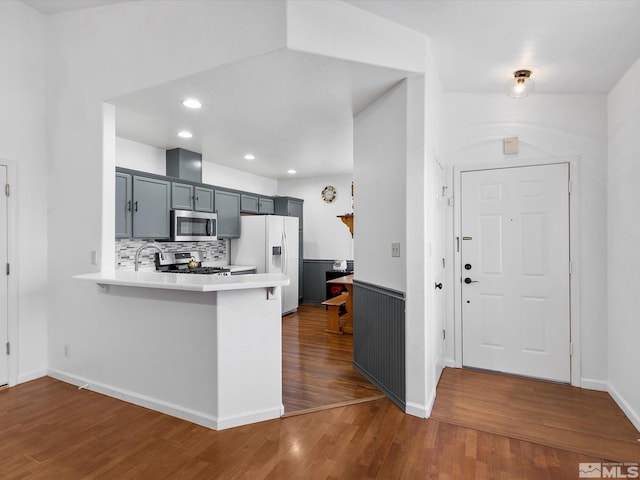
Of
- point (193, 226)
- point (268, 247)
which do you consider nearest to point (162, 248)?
point (193, 226)

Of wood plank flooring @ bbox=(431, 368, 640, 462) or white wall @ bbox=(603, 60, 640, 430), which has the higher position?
white wall @ bbox=(603, 60, 640, 430)

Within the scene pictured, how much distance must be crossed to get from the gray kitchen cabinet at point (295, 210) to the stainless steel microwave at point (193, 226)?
5.35 feet

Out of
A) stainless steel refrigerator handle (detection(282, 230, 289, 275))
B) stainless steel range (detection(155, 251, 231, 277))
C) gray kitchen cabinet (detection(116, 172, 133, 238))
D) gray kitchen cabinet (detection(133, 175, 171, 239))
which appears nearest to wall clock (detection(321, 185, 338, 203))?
stainless steel refrigerator handle (detection(282, 230, 289, 275))

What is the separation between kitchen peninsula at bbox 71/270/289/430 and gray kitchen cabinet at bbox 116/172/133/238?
1.19 meters

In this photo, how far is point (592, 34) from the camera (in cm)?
234

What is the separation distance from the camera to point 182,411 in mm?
2541

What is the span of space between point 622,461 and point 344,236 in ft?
16.9

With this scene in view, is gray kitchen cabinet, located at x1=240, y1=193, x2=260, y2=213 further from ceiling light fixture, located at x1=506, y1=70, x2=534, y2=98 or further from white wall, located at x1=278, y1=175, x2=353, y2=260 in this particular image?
Result: ceiling light fixture, located at x1=506, y1=70, x2=534, y2=98

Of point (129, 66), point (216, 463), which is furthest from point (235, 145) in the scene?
point (216, 463)

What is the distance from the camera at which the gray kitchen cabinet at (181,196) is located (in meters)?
4.50

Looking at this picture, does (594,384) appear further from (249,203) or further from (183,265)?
(249,203)

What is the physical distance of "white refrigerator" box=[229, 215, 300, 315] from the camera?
5652 mm

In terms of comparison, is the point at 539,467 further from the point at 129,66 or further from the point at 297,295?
the point at 297,295

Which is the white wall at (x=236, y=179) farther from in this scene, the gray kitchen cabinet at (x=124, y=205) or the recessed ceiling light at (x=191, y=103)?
the recessed ceiling light at (x=191, y=103)
